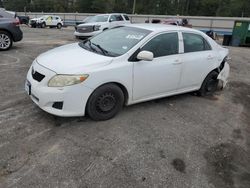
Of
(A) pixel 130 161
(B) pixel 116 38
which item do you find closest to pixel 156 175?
(A) pixel 130 161

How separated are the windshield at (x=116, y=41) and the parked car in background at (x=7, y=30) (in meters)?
5.31

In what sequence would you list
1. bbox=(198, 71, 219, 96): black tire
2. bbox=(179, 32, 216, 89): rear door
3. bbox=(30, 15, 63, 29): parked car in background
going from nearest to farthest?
1. bbox=(179, 32, 216, 89): rear door
2. bbox=(198, 71, 219, 96): black tire
3. bbox=(30, 15, 63, 29): parked car in background

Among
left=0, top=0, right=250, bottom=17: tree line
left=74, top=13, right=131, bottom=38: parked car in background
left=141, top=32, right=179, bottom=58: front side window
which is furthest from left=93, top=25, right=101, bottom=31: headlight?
left=0, top=0, right=250, bottom=17: tree line

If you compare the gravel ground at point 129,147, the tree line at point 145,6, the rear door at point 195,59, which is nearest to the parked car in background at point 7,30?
the gravel ground at point 129,147

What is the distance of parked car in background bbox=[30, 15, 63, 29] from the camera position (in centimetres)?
2953

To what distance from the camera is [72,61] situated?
4.18 meters

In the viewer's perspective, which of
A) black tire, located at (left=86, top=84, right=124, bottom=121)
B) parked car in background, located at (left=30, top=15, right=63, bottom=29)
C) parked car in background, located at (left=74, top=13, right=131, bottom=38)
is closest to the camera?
black tire, located at (left=86, top=84, right=124, bottom=121)

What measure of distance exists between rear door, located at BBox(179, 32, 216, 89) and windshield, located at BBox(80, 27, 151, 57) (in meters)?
1.00

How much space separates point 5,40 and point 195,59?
711 centimetres

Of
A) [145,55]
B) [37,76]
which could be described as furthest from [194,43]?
[37,76]

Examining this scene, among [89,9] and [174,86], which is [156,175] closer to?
[174,86]

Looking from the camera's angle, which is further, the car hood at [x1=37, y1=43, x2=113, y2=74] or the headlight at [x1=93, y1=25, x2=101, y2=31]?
the headlight at [x1=93, y1=25, x2=101, y2=31]

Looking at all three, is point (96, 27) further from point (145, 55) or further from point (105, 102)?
point (105, 102)

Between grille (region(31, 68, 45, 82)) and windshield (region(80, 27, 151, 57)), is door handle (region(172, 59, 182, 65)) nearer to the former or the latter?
windshield (region(80, 27, 151, 57))
